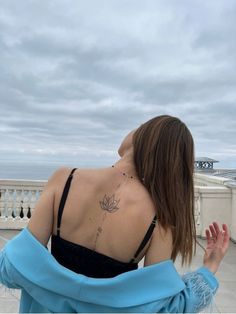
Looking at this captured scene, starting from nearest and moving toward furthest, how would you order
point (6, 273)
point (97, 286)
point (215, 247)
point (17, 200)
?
point (97, 286), point (6, 273), point (215, 247), point (17, 200)

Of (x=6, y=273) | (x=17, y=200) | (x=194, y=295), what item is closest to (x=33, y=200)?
(x=17, y=200)

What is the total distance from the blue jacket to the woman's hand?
9cm

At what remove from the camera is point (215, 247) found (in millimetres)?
1677

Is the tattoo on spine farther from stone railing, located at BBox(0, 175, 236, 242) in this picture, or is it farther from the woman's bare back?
stone railing, located at BBox(0, 175, 236, 242)

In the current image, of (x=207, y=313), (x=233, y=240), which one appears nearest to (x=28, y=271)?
(x=207, y=313)

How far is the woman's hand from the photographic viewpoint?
1627mm

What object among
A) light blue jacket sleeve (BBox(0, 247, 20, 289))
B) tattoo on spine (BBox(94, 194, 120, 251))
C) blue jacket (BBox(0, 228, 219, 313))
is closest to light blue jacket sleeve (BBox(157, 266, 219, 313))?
blue jacket (BBox(0, 228, 219, 313))

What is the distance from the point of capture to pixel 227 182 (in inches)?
344

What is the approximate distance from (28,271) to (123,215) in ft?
1.35

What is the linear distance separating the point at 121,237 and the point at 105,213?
0.37 feet

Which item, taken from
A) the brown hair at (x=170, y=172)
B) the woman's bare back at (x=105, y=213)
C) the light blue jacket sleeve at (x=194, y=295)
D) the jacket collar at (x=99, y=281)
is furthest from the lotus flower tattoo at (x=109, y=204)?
the light blue jacket sleeve at (x=194, y=295)

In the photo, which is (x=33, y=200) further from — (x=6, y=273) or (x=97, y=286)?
(x=97, y=286)

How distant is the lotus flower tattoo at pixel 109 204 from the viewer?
151 centimetres

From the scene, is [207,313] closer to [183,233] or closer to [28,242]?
[183,233]
